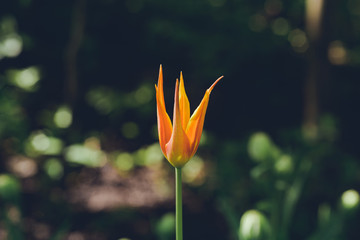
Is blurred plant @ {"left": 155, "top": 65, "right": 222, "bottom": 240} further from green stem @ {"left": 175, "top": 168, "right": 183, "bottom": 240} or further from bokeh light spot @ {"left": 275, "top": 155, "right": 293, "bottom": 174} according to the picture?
bokeh light spot @ {"left": 275, "top": 155, "right": 293, "bottom": 174}

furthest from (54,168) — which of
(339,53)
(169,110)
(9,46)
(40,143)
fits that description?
(339,53)

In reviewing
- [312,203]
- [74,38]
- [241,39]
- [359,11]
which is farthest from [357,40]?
[74,38]

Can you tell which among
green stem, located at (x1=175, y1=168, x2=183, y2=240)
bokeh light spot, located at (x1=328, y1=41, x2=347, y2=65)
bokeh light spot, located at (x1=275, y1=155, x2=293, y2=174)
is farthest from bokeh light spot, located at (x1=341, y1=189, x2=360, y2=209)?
bokeh light spot, located at (x1=328, y1=41, x2=347, y2=65)

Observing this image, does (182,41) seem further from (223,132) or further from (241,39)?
(223,132)

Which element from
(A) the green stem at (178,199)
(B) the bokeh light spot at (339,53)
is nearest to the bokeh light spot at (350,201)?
(A) the green stem at (178,199)

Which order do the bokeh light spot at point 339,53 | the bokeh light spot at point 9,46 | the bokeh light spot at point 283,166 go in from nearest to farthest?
the bokeh light spot at point 283,166 < the bokeh light spot at point 9,46 < the bokeh light spot at point 339,53

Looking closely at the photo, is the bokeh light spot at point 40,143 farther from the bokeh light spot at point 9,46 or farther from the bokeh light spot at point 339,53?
the bokeh light spot at point 339,53

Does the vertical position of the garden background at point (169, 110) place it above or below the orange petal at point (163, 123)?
above
